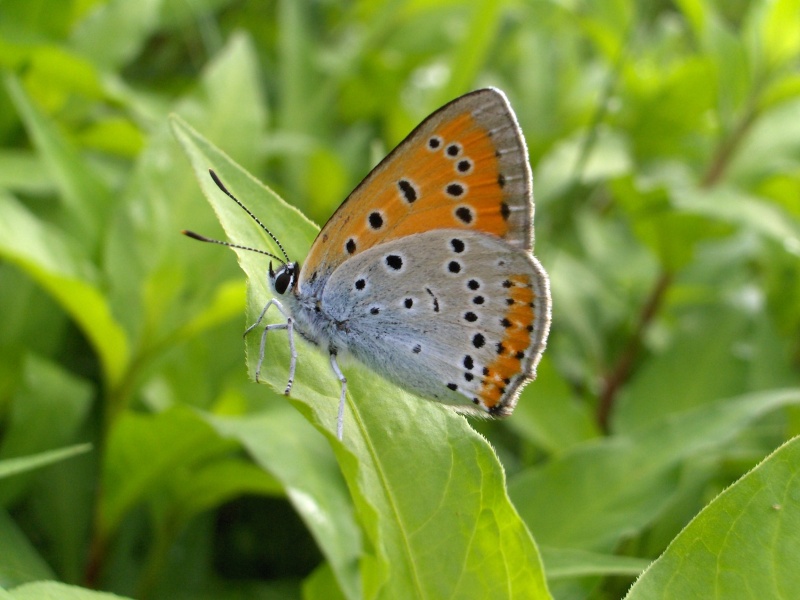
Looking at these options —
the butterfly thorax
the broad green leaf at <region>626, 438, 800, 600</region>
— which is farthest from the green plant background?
the butterfly thorax

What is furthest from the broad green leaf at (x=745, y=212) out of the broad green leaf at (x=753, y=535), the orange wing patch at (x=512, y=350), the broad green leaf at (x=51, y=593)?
the broad green leaf at (x=51, y=593)

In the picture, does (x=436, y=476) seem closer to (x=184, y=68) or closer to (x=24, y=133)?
(x=24, y=133)

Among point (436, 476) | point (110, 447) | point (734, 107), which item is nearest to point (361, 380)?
point (436, 476)

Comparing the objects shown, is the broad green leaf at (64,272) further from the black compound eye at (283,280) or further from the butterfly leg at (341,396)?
the butterfly leg at (341,396)

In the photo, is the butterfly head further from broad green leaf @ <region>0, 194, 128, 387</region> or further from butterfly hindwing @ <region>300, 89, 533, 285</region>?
broad green leaf @ <region>0, 194, 128, 387</region>

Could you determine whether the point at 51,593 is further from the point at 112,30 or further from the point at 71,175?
the point at 112,30

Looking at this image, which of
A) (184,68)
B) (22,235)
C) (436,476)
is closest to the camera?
(436,476)
